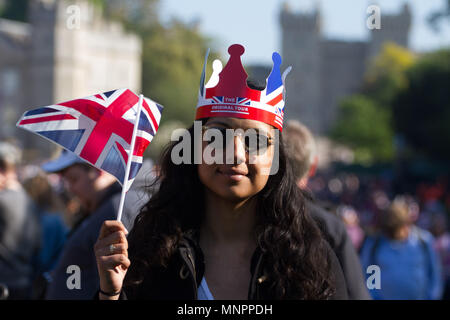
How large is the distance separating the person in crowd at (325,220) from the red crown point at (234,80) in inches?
10.6

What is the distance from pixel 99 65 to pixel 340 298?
45.7 metres

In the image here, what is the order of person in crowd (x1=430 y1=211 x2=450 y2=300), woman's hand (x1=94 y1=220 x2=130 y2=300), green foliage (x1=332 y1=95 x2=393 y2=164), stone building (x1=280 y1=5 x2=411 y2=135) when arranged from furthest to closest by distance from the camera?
stone building (x1=280 y1=5 x2=411 y2=135)
green foliage (x1=332 y1=95 x2=393 y2=164)
person in crowd (x1=430 y1=211 x2=450 y2=300)
woman's hand (x1=94 y1=220 x2=130 y2=300)

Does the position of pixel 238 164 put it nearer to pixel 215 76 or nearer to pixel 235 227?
pixel 235 227

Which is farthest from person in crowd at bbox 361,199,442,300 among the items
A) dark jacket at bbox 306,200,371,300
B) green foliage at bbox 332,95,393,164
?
green foliage at bbox 332,95,393,164

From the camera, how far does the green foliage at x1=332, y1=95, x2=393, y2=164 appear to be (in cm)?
5700

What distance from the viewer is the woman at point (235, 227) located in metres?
2.16

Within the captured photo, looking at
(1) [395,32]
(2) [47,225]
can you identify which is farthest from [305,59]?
(2) [47,225]

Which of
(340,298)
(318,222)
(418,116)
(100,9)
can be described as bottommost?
(340,298)

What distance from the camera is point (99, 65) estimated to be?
1843 inches

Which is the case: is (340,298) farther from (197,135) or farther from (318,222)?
(197,135)

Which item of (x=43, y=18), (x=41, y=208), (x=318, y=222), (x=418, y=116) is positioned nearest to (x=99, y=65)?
(x=43, y=18)

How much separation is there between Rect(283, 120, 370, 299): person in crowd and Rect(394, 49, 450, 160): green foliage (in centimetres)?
2608

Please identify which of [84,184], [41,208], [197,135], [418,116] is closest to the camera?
[197,135]

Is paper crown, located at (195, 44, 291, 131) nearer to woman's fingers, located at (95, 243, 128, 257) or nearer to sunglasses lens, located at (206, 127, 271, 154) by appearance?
sunglasses lens, located at (206, 127, 271, 154)
